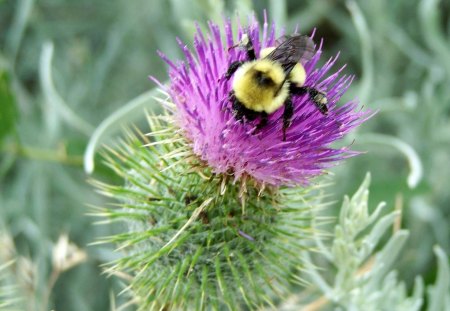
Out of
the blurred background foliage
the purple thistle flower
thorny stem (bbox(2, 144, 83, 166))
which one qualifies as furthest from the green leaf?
the purple thistle flower

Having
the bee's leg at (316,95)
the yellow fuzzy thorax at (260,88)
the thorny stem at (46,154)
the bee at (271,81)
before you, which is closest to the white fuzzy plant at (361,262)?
the bee's leg at (316,95)

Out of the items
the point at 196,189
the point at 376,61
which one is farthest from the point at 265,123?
the point at 376,61

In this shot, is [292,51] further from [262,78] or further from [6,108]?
[6,108]

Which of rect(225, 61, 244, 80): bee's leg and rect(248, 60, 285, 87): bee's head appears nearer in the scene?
rect(248, 60, 285, 87): bee's head

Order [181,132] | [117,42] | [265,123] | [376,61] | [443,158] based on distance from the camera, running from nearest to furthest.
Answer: [265,123]
[181,132]
[443,158]
[117,42]
[376,61]

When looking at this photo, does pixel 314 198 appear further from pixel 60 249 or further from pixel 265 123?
pixel 60 249

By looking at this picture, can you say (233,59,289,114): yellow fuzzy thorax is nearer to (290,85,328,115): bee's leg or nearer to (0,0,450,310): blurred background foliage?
(290,85,328,115): bee's leg
